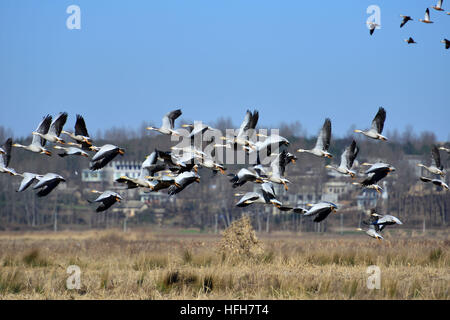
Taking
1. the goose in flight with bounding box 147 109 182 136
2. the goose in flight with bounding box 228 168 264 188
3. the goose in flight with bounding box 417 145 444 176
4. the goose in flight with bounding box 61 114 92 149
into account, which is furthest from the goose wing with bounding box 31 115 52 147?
the goose in flight with bounding box 417 145 444 176

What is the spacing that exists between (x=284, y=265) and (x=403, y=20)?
26.6 ft

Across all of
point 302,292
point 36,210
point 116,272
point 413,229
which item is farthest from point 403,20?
point 36,210

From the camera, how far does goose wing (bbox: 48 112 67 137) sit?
61.7 feet

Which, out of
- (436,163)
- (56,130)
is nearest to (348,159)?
(436,163)

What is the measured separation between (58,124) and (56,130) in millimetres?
A: 219

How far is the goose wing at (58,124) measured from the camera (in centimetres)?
1880

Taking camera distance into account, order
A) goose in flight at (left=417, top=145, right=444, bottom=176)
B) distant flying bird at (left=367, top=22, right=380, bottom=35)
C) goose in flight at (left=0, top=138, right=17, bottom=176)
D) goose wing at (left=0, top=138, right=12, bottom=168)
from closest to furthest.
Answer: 1. goose in flight at (left=0, top=138, right=17, bottom=176)
2. goose wing at (left=0, top=138, right=12, bottom=168)
3. goose in flight at (left=417, top=145, right=444, bottom=176)
4. distant flying bird at (left=367, top=22, right=380, bottom=35)

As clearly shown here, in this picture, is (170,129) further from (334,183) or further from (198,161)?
(334,183)

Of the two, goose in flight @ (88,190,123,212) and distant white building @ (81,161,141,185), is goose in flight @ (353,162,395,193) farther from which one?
distant white building @ (81,161,141,185)

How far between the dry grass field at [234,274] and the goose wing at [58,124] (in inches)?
148

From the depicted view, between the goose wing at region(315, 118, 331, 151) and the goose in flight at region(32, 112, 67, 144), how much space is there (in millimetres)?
6431

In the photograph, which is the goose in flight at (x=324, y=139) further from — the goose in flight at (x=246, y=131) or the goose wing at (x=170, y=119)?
the goose wing at (x=170, y=119)
